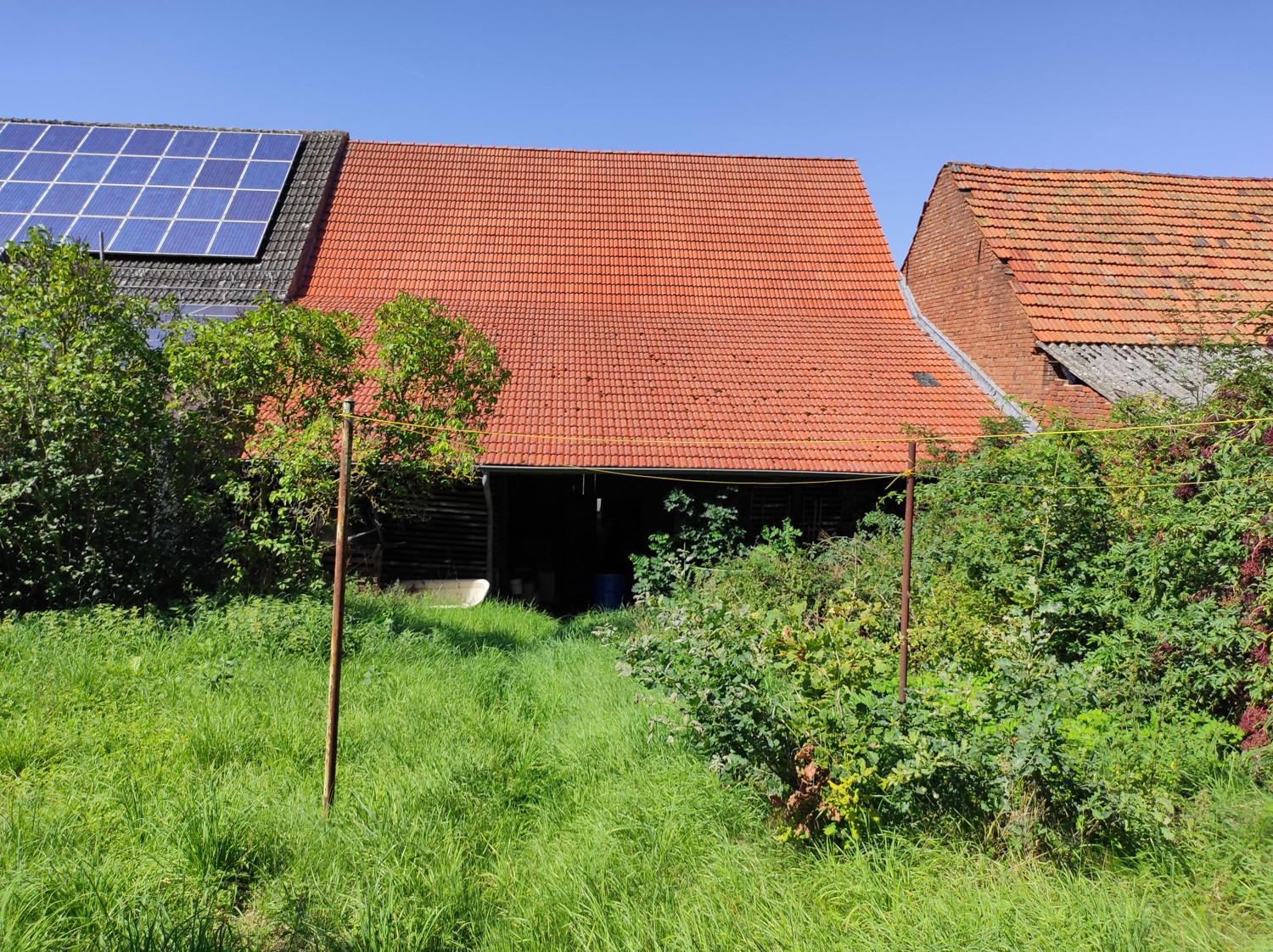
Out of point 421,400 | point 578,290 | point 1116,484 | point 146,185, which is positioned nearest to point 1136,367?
point 1116,484

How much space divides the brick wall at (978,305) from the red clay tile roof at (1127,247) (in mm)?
234

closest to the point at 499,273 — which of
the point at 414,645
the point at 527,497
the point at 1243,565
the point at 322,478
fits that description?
the point at 527,497

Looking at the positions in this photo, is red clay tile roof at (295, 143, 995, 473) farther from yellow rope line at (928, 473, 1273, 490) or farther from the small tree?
yellow rope line at (928, 473, 1273, 490)

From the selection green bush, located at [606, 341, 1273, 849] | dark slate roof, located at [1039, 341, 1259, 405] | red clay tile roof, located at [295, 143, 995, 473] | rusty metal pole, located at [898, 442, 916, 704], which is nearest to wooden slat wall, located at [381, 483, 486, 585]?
red clay tile roof, located at [295, 143, 995, 473]

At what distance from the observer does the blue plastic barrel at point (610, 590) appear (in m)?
11.4

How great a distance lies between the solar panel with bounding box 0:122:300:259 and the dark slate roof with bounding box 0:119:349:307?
187 mm

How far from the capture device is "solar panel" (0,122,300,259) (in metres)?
13.3

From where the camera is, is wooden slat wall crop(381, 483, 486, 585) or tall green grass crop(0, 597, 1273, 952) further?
wooden slat wall crop(381, 483, 486, 585)

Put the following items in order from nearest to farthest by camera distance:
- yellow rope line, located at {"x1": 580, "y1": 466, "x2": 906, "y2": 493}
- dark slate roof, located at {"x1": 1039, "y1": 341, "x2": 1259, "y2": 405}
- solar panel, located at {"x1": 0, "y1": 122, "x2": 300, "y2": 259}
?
yellow rope line, located at {"x1": 580, "y1": 466, "x2": 906, "y2": 493}, dark slate roof, located at {"x1": 1039, "y1": 341, "x2": 1259, "y2": 405}, solar panel, located at {"x1": 0, "y1": 122, "x2": 300, "y2": 259}

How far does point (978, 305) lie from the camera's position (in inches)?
509

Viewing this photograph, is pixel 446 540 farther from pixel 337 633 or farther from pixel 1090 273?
pixel 1090 273

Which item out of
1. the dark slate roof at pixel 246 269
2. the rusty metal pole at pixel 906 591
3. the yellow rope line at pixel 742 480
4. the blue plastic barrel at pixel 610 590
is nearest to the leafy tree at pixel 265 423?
the yellow rope line at pixel 742 480

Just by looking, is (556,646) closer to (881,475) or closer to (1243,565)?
(881,475)

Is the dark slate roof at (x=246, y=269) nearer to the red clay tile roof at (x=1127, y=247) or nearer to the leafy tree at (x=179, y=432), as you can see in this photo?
the leafy tree at (x=179, y=432)
